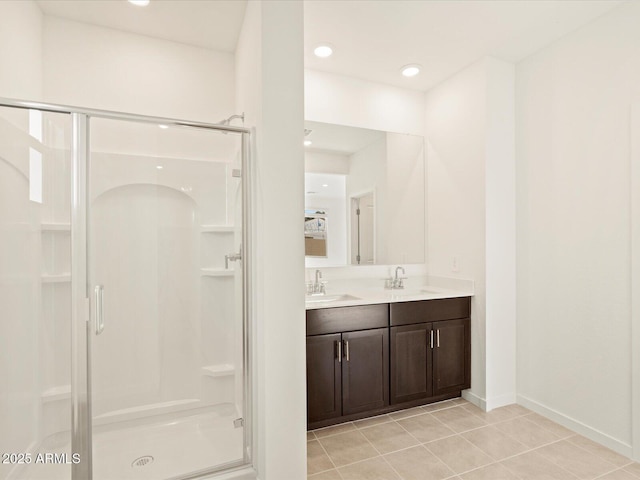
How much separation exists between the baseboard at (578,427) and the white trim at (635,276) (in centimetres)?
7

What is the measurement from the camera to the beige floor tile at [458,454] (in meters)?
1.95

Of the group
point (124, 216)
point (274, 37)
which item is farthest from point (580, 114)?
point (124, 216)

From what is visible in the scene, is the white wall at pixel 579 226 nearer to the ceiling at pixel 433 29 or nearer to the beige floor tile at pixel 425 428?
the ceiling at pixel 433 29

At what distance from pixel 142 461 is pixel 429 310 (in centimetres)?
203

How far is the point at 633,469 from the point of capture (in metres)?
1.89

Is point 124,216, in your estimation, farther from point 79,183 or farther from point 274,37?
point 274,37

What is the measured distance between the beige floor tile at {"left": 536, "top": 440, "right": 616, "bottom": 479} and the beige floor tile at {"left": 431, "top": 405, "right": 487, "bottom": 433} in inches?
15.9

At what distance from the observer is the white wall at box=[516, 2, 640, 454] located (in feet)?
6.78

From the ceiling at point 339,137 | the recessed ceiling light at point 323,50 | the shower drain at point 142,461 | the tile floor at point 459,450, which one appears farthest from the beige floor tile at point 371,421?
the recessed ceiling light at point 323,50

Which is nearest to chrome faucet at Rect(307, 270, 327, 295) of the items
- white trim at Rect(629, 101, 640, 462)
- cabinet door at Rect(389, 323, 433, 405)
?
cabinet door at Rect(389, 323, 433, 405)

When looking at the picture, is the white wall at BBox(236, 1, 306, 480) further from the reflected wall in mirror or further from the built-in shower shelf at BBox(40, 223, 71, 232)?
the reflected wall in mirror

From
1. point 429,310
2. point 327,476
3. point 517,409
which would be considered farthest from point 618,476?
point 327,476

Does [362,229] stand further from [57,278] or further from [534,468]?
[57,278]

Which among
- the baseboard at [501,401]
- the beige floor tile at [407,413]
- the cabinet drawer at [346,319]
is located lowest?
the beige floor tile at [407,413]
